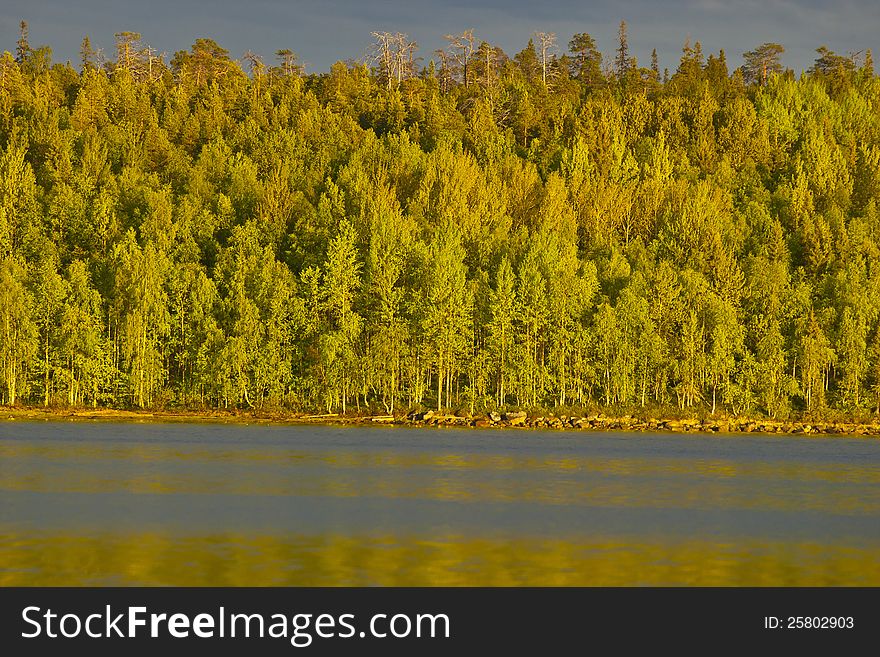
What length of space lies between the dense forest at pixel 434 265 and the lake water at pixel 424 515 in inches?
1090

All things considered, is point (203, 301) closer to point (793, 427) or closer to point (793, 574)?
point (793, 427)

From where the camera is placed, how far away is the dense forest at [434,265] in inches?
3317

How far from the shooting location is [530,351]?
85250 millimetres

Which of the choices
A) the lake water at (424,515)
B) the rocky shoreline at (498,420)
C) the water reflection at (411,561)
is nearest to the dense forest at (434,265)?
the rocky shoreline at (498,420)

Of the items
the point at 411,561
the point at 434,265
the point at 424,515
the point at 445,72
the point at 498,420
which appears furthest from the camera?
the point at 445,72

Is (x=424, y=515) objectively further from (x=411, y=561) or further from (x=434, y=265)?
(x=434, y=265)

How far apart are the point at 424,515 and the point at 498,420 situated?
4916cm

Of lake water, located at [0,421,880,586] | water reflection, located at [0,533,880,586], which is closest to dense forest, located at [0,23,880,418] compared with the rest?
lake water, located at [0,421,880,586]

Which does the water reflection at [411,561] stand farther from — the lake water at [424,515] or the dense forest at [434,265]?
the dense forest at [434,265]

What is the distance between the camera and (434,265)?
88.0m

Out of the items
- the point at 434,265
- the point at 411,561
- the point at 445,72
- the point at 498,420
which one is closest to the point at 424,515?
the point at 411,561

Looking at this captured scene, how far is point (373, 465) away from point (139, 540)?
21.3m
